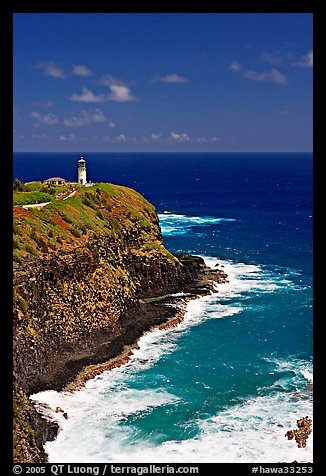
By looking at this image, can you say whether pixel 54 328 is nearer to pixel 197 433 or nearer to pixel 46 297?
pixel 46 297

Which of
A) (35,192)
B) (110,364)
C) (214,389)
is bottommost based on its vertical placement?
(214,389)

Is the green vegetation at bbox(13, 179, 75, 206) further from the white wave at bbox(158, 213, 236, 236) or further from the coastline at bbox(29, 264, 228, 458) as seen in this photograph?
the white wave at bbox(158, 213, 236, 236)

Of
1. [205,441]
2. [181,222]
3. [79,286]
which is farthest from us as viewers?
[181,222]

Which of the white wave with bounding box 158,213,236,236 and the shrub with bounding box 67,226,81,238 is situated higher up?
the white wave with bounding box 158,213,236,236

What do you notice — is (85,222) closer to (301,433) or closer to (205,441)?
(205,441)

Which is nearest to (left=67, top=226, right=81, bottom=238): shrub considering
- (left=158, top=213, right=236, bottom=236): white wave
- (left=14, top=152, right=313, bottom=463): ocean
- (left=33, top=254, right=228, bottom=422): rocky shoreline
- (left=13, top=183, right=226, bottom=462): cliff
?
(left=13, top=183, right=226, bottom=462): cliff

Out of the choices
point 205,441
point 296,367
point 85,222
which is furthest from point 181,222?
point 205,441
